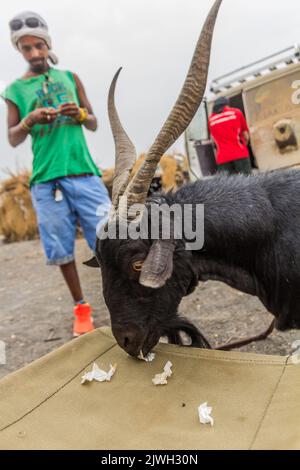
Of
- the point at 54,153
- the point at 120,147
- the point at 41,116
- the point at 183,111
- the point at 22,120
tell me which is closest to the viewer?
the point at 183,111

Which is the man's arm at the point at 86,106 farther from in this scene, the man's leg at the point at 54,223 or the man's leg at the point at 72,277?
the man's leg at the point at 72,277

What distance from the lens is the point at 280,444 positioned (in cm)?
165

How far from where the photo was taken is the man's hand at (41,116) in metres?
3.59

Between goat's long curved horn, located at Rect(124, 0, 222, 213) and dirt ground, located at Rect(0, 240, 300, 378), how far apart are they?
1794 millimetres

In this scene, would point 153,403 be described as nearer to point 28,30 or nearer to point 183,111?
point 183,111

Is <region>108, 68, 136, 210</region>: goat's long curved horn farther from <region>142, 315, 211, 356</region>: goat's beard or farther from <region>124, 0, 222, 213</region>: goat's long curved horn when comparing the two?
<region>142, 315, 211, 356</region>: goat's beard

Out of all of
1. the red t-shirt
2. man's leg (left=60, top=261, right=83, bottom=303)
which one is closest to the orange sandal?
man's leg (left=60, top=261, right=83, bottom=303)

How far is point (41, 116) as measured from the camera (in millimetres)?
3605

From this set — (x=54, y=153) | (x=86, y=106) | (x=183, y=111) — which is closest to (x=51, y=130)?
(x=54, y=153)

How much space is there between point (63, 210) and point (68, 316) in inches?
61.9

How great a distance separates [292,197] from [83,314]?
2.23 meters

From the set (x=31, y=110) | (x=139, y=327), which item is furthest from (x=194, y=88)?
(x=31, y=110)

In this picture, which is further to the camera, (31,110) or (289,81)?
(289,81)
